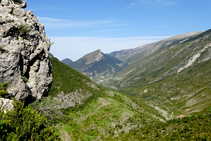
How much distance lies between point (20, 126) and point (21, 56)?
1110 inches

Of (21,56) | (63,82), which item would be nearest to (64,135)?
(21,56)

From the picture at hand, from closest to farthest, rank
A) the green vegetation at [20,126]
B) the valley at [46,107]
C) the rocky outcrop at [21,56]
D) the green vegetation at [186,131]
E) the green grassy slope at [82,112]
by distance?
the green vegetation at [20,126] → the green vegetation at [186,131] → the valley at [46,107] → the rocky outcrop at [21,56] → the green grassy slope at [82,112]

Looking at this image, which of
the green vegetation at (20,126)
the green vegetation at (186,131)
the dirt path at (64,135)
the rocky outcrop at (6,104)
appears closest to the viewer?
the green vegetation at (20,126)

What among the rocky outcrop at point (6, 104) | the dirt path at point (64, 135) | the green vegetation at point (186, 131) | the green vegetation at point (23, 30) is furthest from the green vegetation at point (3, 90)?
the green vegetation at point (186, 131)

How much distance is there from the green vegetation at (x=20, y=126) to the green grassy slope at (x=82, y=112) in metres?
17.2

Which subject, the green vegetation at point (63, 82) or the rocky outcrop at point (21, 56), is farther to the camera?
the green vegetation at point (63, 82)

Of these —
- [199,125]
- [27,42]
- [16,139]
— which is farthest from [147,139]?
[27,42]

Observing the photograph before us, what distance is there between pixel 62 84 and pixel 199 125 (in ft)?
221

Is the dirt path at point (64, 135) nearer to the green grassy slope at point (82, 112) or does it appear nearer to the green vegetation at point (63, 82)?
the green grassy slope at point (82, 112)

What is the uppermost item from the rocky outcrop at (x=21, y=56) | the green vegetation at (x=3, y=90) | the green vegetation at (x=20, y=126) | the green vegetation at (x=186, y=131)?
the rocky outcrop at (x=21, y=56)

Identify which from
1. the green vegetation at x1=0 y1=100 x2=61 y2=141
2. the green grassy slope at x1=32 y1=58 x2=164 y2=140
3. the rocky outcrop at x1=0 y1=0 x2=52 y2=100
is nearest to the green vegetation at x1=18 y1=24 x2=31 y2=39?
the rocky outcrop at x1=0 y1=0 x2=52 y2=100

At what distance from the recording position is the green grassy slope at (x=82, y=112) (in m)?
56.3

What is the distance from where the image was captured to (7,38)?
46562mm

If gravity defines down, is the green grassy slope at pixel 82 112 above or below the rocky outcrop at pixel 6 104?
below
